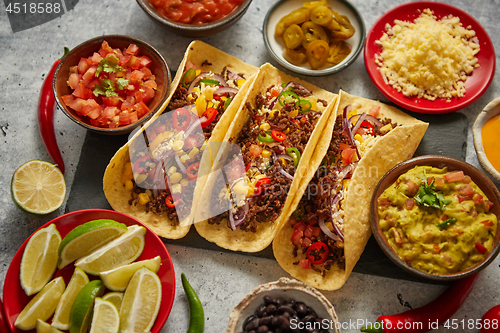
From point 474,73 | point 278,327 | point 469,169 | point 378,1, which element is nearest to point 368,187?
point 469,169

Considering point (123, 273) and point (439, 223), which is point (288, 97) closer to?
point (439, 223)

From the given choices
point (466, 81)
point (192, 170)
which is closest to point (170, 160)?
point (192, 170)

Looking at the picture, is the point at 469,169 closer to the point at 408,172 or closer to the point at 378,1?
the point at 408,172

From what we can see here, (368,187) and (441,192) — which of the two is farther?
(368,187)

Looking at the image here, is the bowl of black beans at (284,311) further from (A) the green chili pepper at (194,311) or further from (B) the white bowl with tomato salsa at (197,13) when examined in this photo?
(B) the white bowl with tomato salsa at (197,13)

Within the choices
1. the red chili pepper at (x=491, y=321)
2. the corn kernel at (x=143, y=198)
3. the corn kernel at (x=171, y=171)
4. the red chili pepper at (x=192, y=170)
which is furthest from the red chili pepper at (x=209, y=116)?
the red chili pepper at (x=491, y=321)

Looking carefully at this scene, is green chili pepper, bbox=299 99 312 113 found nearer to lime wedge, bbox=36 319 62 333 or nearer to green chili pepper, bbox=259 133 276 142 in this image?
green chili pepper, bbox=259 133 276 142

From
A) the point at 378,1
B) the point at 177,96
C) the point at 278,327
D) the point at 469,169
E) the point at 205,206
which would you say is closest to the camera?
the point at 278,327

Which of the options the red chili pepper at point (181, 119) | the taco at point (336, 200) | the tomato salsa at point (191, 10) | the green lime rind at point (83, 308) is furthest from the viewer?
the tomato salsa at point (191, 10)
